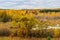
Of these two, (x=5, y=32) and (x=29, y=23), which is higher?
(x=29, y=23)

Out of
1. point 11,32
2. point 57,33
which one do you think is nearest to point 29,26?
point 11,32

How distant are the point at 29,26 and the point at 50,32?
0.58m

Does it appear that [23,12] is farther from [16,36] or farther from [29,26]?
[16,36]

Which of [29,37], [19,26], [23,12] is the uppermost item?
[23,12]

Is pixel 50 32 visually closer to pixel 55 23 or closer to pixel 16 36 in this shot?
pixel 55 23

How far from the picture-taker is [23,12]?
3.74 m

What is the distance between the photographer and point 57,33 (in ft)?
12.1

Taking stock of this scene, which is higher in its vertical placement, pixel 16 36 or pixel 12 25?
pixel 12 25

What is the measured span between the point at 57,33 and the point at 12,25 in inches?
48.5
